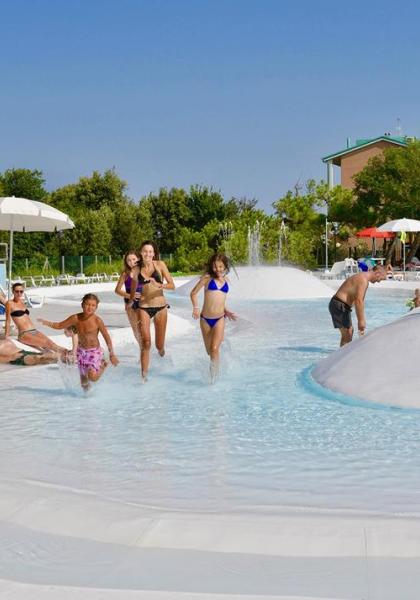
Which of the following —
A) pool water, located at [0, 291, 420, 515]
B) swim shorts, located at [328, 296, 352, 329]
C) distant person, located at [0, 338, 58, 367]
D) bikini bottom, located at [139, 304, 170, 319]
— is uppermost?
bikini bottom, located at [139, 304, 170, 319]

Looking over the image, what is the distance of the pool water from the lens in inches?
206

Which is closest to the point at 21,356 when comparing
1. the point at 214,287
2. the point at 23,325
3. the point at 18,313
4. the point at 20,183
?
the point at 23,325

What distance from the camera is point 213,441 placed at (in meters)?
6.72

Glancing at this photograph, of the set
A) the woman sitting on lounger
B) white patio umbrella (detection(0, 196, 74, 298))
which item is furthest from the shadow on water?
white patio umbrella (detection(0, 196, 74, 298))

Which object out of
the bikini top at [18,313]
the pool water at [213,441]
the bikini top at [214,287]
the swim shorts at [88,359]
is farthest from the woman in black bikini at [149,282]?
the bikini top at [18,313]

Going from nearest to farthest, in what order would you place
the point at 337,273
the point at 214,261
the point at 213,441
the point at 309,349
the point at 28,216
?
the point at 213,441 < the point at 214,261 < the point at 309,349 < the point at 28,216 < the point at 337,273

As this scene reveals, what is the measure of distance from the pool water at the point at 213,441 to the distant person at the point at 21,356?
364mm

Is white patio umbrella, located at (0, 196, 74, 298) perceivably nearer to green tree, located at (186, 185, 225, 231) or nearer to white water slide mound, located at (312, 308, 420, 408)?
white water slide mound, located at (312, 308, 420, 408)

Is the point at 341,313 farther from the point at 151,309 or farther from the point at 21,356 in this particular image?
the point at 21,356

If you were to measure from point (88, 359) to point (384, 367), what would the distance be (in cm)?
324

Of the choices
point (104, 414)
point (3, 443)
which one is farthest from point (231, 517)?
point (104, 414)

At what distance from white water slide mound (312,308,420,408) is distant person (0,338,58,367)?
3.96 metres

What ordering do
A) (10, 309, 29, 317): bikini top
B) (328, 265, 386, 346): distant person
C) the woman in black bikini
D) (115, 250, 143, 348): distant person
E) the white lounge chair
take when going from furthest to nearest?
the white lounge chair
(10, 309, 29, 317): bikini top
(328, 265, 386, 346): distant person
(115, 250, 143, 348): distant person
the woman in black bikini

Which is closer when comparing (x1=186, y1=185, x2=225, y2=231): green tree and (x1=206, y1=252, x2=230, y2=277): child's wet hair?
(x1=206, y1=252, x2=230, y2=277): child's wet hair
